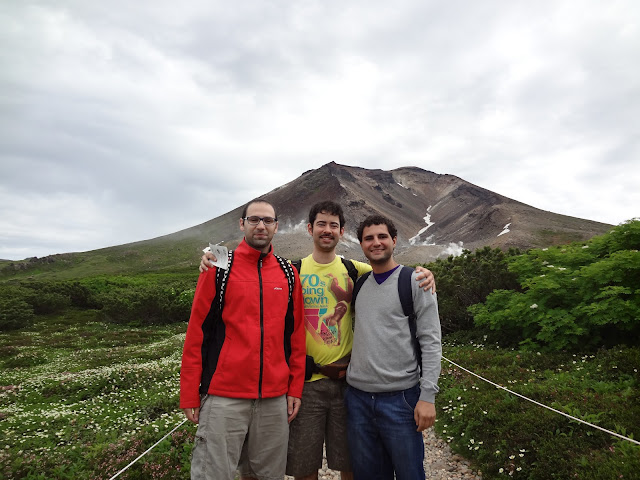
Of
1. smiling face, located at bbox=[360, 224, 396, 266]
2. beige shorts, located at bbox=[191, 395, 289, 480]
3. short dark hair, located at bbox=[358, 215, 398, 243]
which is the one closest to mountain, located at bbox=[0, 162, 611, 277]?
short dark hair, located at bbox=[358, 215, 398, 243]

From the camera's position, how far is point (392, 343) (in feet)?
11.3

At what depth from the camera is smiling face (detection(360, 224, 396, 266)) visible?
3.62 m

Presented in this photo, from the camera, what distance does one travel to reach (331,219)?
398 cm

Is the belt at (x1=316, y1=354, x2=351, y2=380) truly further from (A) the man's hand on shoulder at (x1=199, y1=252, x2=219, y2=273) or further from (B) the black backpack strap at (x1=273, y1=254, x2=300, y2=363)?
(A) the man's hand on shoulder at (x1=199, y1=252, x2=219, y2=273)

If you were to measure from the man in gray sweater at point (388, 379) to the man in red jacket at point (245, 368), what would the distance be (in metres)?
0.63

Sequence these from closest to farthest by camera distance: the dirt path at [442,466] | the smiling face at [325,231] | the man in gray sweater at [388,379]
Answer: the man in gray sweater at [388,379] → the smiling face at [325,231] → the dirt path at [442,466]

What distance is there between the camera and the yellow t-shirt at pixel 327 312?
12.3 ft

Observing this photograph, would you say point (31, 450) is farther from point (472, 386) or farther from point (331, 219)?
point (472, 386)

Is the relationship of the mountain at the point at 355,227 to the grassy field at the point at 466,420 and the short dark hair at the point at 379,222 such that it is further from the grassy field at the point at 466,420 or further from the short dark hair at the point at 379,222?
the short dark hair at the point at 379,222

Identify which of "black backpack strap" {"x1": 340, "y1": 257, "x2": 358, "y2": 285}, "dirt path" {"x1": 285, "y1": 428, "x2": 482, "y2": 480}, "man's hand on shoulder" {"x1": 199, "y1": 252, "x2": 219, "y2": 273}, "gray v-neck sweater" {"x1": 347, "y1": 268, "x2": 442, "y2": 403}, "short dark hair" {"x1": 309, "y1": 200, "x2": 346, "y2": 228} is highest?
"short dark hair" {"x1": 309, "y1": 200, "x2": 346, "y2": 228}

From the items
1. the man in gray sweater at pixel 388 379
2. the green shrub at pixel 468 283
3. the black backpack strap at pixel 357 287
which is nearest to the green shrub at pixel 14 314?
the green shrub at pixel 468 283

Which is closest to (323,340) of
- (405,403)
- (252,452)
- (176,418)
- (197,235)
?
(405,403)

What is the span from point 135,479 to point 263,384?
3382 mm

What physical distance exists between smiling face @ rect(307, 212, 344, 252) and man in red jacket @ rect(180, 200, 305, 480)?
0.58 metres
